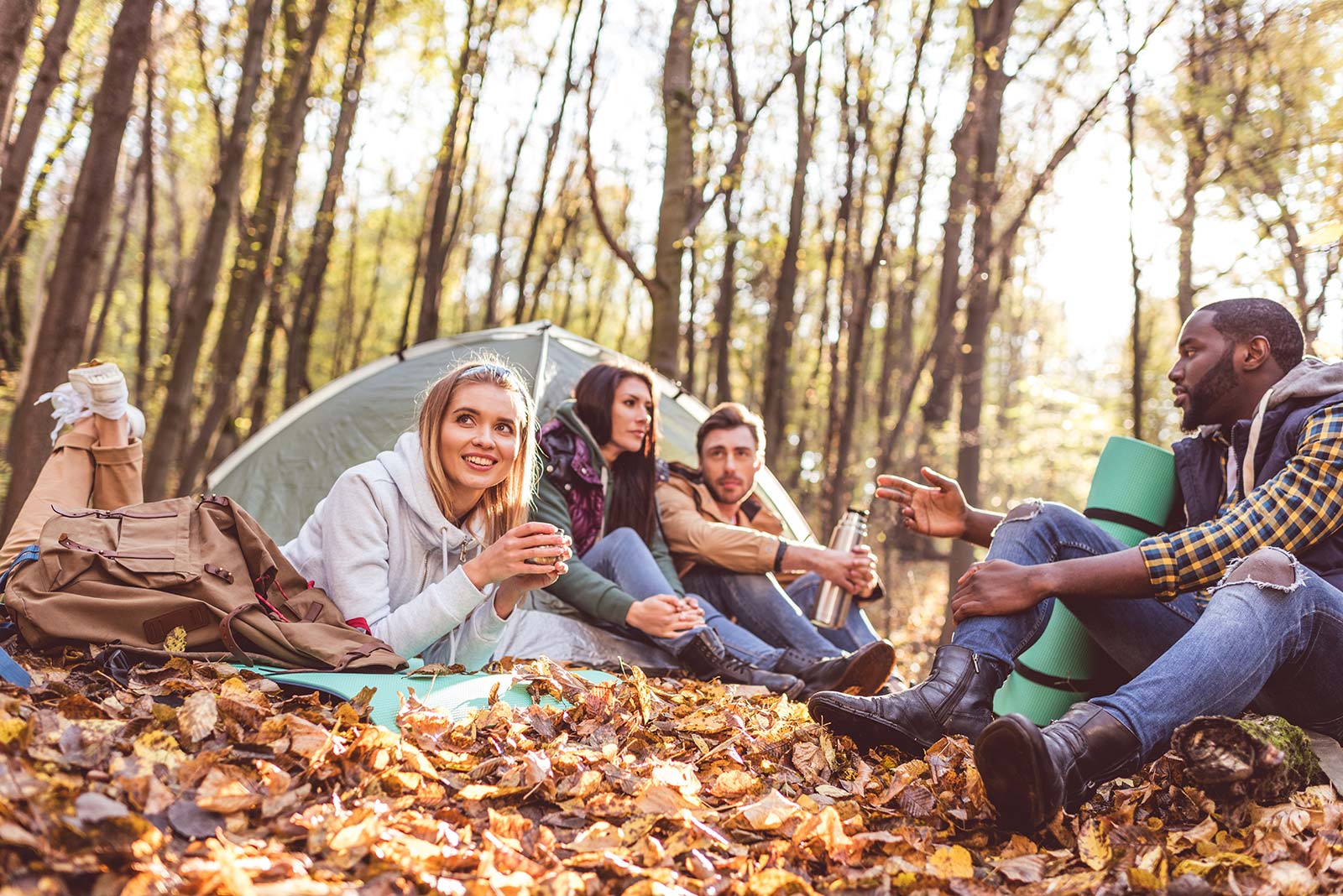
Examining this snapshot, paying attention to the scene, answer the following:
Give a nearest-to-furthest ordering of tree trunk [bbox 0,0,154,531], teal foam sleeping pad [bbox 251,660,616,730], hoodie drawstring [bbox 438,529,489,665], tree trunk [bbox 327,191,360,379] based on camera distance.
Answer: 1. teal foam sleeping pad [bbox 251,660,616,730]
2. hoodie drawstring [bbox 438,529,489,665]
3. tree trunk [bbox 0,0,154,531]
4. tree trunk [bbox 327,191,360,379]

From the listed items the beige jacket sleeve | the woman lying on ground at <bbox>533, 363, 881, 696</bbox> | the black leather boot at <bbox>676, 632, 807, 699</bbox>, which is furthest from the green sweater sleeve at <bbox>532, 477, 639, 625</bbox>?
the beige jacket sleeve

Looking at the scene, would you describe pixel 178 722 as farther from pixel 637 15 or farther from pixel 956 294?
pixel 637 15

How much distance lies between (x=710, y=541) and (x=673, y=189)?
3.40 meters

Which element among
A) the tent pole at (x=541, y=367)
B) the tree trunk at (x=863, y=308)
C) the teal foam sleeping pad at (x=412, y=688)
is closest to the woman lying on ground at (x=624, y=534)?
the tent pole at (x=541, y=367)

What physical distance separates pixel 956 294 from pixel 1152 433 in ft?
15.4

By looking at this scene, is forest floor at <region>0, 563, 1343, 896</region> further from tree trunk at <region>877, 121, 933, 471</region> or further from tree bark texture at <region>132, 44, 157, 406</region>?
tree bark texture at <region>132, 44, 157, 406</region>

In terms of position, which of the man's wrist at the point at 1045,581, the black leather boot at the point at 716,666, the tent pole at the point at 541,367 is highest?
the tent pole at the point at 541,367

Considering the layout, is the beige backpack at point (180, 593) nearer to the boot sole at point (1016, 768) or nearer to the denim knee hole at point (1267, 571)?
the boot sole at point (1016, 768)

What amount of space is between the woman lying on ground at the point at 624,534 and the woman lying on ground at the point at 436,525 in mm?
778

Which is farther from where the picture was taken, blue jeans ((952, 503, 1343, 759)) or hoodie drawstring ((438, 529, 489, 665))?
hoodie drawstring ((438, 529, 489, 665))

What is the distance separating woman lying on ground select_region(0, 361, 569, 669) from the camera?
298 cm

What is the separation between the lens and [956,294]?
30.2 feet

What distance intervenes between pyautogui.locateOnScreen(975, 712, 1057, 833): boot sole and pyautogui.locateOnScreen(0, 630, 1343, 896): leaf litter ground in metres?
0.12

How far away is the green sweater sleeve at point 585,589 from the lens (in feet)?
13.3
